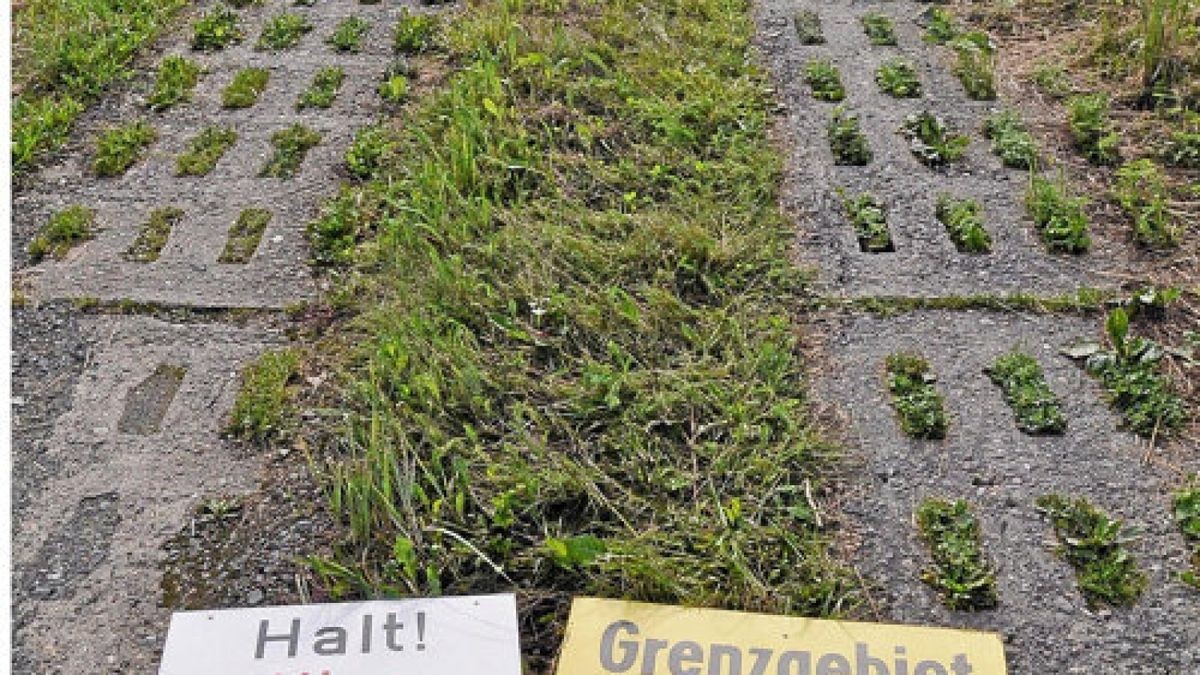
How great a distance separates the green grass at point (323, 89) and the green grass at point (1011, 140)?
6.08 feet

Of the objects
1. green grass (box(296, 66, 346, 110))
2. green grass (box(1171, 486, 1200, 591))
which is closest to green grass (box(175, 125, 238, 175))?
green grass (box(296, 66, 346, 110))

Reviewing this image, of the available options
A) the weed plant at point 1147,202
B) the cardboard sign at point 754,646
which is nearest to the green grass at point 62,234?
the cardboard sign at point 754,646

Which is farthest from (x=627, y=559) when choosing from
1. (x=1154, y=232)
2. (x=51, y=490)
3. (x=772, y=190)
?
(x=1154, y=232)

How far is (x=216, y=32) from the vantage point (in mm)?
4062

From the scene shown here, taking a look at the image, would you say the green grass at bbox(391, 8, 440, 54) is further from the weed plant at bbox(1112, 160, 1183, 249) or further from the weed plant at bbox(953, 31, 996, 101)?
the weed plant at bbox(1112, 160, 1183, 249)

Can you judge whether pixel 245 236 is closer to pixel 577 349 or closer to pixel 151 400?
pixel 151 400

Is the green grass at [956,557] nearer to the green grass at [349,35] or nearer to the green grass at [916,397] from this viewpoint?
A: the green grass at [916,397]

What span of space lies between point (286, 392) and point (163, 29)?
2050mm

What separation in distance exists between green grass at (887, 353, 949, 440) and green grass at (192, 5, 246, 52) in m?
2.48

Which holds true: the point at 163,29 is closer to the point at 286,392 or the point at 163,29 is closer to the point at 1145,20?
the point at 286,392

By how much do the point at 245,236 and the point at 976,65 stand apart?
84.0 inches

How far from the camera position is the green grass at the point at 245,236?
9.95ft

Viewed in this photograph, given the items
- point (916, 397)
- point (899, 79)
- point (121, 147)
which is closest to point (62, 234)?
point (121, 147)

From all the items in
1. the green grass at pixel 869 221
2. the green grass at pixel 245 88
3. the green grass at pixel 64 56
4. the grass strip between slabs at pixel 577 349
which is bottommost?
the green grass at pixel 869 221
